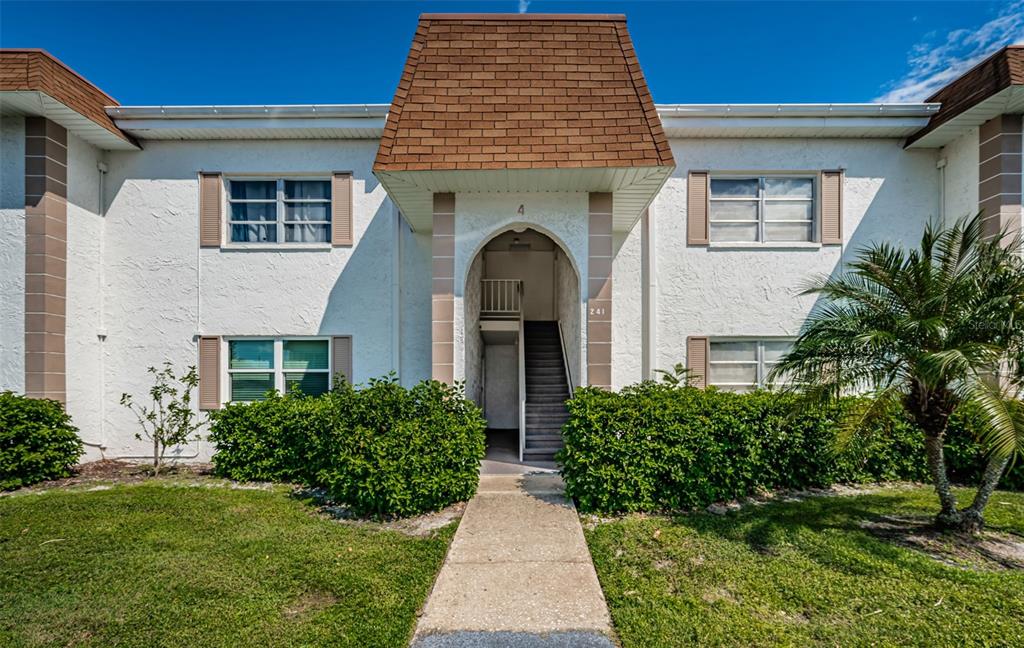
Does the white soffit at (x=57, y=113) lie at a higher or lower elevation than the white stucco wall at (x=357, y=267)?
higher

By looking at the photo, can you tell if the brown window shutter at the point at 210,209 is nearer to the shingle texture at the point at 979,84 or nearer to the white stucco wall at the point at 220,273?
the white stucco wall at the point at 220,273

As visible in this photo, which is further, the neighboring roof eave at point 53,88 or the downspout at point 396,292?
the downspout at point 396,292

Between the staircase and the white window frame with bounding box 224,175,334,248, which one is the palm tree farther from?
the white window frame with bounding box 224,175,334,248

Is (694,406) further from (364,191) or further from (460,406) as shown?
(364,191)

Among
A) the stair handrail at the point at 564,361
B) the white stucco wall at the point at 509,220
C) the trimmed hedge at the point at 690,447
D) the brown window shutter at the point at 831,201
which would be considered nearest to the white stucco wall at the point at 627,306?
the stair handrail at the point at 564,361

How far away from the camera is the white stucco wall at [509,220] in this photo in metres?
7.36

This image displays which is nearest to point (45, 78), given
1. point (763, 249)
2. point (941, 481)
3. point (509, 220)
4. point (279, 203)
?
point (279, 203)

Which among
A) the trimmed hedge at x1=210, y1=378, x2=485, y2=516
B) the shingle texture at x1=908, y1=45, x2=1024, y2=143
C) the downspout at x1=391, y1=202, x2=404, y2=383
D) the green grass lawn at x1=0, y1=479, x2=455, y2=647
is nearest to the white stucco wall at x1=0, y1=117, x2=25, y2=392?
the green grass lawn at x1=0, y1=479, x2=455, y2=647

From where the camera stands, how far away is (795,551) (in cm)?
487

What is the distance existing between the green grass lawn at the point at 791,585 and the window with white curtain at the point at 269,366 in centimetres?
677

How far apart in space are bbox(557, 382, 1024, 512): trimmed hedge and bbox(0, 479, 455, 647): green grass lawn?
6.54 feet

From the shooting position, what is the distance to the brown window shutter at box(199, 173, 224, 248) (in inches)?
364

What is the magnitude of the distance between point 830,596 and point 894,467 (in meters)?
4.29

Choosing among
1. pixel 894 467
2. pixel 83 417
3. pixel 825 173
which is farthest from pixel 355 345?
pixel 825 173
